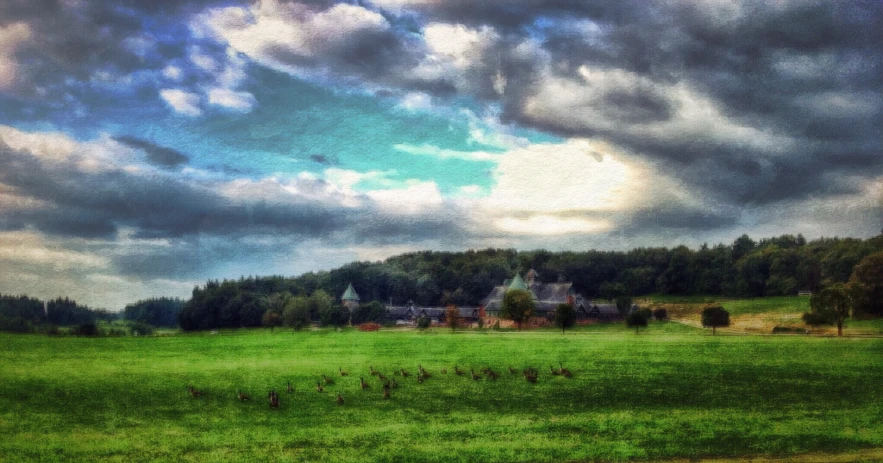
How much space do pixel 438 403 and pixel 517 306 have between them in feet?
37.1

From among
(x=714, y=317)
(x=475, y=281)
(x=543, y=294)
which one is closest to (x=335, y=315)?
(x=475, y=281)

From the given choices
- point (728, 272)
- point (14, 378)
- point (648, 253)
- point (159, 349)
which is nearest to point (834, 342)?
point (728, 272)

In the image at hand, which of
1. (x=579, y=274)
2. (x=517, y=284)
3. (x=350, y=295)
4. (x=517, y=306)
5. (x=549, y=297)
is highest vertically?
(x=579, y=274)

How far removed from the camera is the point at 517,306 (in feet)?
74.0

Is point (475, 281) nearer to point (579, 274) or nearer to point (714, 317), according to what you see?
point (579, 274)

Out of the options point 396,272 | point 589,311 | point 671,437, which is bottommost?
point 671,437

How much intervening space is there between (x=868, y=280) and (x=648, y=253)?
16.8 feet

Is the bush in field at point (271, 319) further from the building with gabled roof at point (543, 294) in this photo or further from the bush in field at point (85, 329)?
the building with gabled roof at point (543, 294)

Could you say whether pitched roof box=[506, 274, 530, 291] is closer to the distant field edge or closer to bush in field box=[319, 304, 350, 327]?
bush in field box=[319, 304, 350, 327]

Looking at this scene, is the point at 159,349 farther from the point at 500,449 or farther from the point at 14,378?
the point at 500,449

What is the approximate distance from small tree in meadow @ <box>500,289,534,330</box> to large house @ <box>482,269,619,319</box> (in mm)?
174

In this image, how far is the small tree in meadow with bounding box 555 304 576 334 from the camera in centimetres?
2139

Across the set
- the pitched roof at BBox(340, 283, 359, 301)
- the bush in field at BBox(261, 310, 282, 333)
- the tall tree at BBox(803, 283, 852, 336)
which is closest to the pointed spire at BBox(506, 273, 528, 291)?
the pitched roof at BBox(340, 283, 359, 301)

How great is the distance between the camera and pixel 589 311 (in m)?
21.4
